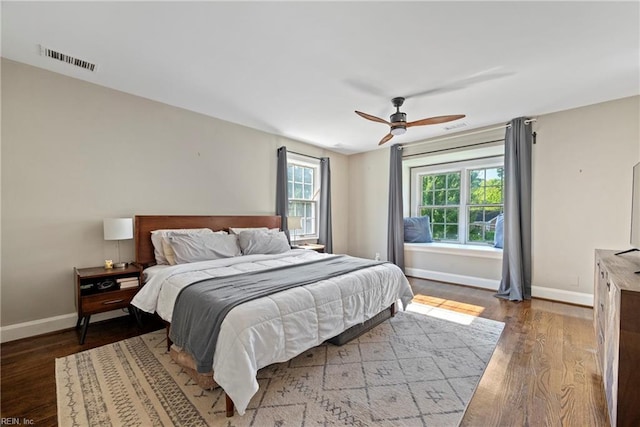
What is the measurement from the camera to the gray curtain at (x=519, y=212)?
3762 mm

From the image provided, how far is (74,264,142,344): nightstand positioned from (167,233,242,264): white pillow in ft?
1.37

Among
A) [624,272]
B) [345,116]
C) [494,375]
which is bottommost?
[494,375]

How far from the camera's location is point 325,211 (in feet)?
17.1

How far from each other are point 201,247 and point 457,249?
13.0ft

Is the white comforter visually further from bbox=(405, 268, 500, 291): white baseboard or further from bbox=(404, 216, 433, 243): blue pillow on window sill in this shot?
bbox=(404, 216, 433, 243): blue pillow on window sill

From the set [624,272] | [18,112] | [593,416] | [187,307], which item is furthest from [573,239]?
[18,112]

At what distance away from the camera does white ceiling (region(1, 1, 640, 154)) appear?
1826mm

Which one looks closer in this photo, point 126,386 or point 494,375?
point 126,386

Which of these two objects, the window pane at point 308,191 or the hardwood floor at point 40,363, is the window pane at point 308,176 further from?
the hardwood floor at point 40,363

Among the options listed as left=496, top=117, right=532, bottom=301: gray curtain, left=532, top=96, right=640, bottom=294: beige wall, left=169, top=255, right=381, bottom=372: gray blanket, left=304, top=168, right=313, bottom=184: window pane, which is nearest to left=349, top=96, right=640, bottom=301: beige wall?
left=532, top=96, right=640, bottom=294: beige wall

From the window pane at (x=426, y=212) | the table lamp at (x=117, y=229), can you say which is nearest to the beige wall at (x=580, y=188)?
the window pane at (x=426, y=212)

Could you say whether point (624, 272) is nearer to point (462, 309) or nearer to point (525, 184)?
point (462, 309)

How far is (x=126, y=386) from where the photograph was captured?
6.08ft

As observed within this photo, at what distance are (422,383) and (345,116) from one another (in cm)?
315
